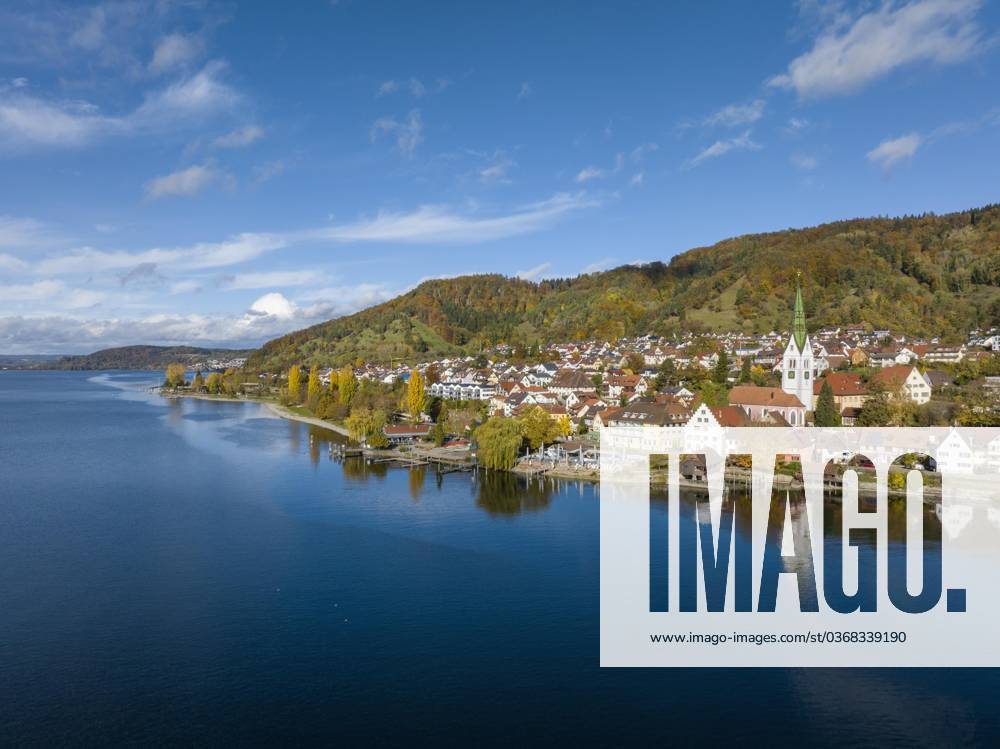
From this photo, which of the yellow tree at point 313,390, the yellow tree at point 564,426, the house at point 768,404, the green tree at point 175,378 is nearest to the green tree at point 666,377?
the house at point 768,404

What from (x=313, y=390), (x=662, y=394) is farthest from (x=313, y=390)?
(x=662, y=394)

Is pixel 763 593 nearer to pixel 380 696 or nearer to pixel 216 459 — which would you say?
pixel 380 696

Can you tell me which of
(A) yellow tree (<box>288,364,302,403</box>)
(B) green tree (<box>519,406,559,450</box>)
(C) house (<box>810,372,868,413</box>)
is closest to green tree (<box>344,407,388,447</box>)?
(B) green tree (<box>519,406,559,450</box>)

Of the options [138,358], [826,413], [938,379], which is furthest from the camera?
[138,358]

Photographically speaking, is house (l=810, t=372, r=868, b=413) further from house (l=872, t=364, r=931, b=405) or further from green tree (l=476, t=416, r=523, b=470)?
green tree (l=476, t=416, r=523, b=470)

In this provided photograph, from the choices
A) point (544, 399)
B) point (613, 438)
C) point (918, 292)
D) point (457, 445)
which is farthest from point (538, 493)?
point (918, 292)

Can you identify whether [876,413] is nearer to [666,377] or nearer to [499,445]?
[499,445]
